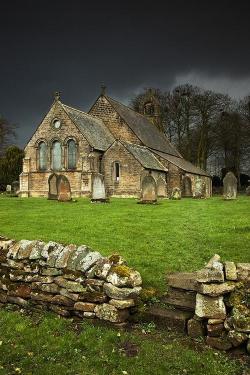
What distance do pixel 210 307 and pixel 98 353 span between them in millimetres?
1844

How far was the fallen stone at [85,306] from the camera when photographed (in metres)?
6.53

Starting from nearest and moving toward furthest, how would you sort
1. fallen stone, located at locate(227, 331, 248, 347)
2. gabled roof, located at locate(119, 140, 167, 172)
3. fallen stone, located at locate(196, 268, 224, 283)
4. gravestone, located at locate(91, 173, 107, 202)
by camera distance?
fallen stone, located at locate(227, 331, 248, 347)
fallen stone, located at locate(196, 268, 224, 283)
gravestone, located at locate(91, 173, 107, 202)
gabled roof, located at locate(119, 140, 167, 172)

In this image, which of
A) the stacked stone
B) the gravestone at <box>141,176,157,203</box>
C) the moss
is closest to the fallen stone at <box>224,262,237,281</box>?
the stacked stone

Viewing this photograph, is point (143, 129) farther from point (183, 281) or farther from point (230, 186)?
point (183, 281)

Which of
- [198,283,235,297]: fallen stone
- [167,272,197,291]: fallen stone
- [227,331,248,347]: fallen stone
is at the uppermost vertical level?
[198,283,235,297]: fallen stone

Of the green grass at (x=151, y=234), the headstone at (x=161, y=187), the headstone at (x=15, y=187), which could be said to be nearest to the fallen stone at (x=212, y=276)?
the green grass at (x=151, y=234)

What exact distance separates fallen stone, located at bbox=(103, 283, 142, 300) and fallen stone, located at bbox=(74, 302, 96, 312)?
39cm

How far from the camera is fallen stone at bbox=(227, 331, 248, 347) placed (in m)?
5.38

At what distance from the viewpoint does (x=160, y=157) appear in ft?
131

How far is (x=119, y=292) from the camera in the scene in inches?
248

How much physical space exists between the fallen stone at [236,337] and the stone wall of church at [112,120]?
35732 mm

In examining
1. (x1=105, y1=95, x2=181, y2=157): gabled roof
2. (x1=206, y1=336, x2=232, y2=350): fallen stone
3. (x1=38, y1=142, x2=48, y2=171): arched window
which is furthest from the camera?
(x1=105, y1=95, x2=181, y2=157): gabled roof

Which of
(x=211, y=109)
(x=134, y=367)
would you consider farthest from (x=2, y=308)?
(x=211, y=109)

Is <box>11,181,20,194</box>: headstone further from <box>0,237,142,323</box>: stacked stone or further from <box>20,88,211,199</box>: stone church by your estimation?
<box>0,237,142,323</box>: stacked stone
